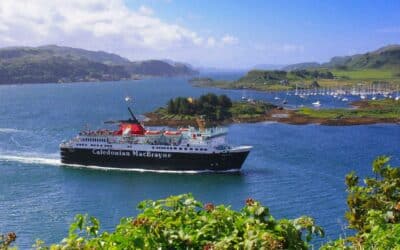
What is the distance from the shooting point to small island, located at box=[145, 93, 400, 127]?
279 ft

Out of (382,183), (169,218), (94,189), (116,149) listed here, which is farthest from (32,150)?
(169,218)

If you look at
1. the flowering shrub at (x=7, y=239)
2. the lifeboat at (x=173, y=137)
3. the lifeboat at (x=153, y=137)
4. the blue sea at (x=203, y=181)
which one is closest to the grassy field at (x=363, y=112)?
the blue sea at (x=203, y=181)

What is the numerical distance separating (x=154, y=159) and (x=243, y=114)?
45.7 m

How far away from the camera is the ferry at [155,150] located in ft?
158

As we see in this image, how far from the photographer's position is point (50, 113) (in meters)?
101

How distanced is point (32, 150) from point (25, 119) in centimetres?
3410

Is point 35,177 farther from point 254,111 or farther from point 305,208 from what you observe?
point 254,111

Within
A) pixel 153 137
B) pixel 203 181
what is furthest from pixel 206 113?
pixel 203 181

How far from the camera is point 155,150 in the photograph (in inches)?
1940

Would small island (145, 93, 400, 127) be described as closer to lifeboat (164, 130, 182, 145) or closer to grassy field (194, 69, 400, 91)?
lifeboat (164, 130, 182, 145)

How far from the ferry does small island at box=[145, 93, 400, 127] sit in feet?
106

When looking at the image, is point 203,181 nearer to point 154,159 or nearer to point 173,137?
point 173,137

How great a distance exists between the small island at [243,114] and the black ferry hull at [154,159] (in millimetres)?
32664

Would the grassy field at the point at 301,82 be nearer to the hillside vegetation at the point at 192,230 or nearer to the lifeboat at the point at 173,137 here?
the lifeboat at the point at 173,137
